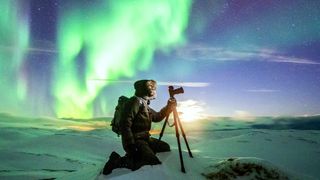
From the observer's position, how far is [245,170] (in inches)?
272

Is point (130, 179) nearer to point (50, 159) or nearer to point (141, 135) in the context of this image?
point (141, 135)

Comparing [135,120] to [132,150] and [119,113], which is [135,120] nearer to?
[119,113]

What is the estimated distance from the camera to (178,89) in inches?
285

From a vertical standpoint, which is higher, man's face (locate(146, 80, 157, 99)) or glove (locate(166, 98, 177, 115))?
man's face (locate(146, 80, 157, 99))

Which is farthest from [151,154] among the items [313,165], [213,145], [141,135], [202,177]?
[213,145]

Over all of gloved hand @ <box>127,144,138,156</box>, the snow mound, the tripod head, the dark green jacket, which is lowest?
the snow mound

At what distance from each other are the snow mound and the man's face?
188 centimetres

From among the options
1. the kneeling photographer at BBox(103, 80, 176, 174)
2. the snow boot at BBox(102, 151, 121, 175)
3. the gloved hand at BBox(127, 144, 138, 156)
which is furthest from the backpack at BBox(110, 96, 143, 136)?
the snow boot at BBox(102, 151, 121, 175)

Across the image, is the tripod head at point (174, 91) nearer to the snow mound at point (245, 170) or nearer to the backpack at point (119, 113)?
the backpack at point (119, 113)

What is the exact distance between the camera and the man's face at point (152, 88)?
731cm

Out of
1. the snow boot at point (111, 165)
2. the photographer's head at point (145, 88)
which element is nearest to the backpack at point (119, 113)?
the photographer's head at point (145, 88)

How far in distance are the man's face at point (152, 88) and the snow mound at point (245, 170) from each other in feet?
6.18

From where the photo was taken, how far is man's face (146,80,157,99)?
7.31 m

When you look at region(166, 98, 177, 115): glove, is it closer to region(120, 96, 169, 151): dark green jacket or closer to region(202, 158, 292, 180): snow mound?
region(120, 96, 169, 151): dark green jacket
